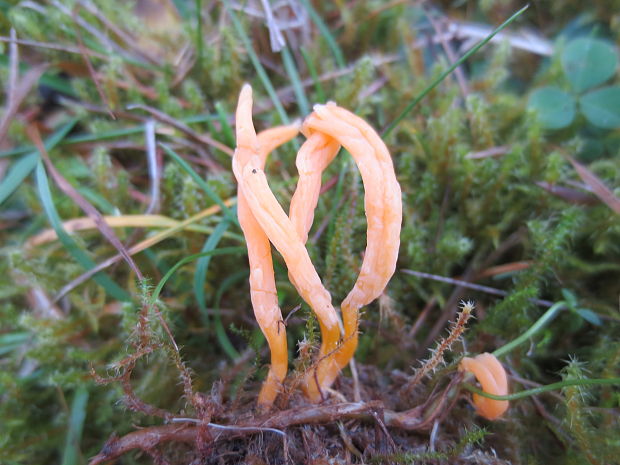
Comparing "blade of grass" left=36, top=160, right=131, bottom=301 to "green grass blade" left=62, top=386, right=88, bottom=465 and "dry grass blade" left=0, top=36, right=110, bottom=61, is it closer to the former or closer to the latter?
"green grass blade" left=62, top=386, right=88, bottom=465

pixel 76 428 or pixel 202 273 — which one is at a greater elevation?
pixel 202 273

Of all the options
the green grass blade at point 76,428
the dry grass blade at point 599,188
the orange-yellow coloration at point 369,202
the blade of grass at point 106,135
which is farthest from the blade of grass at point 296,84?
the green grass blade at point 76,428

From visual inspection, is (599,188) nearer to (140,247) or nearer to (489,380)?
(489,380)

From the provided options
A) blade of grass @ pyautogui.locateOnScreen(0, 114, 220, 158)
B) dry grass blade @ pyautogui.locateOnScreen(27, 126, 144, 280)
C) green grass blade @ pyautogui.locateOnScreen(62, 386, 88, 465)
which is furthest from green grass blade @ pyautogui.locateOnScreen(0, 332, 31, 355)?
blade of grass @ pyautogui.locateOnScreen(0, 114, 220, 158)

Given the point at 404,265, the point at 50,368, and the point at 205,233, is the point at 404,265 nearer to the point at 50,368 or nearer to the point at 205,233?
the point at 205,233

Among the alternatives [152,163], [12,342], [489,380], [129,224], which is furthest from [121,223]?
[489,380]

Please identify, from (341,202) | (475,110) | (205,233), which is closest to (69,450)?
(205,233)

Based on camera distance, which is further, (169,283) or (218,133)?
(218,133)
